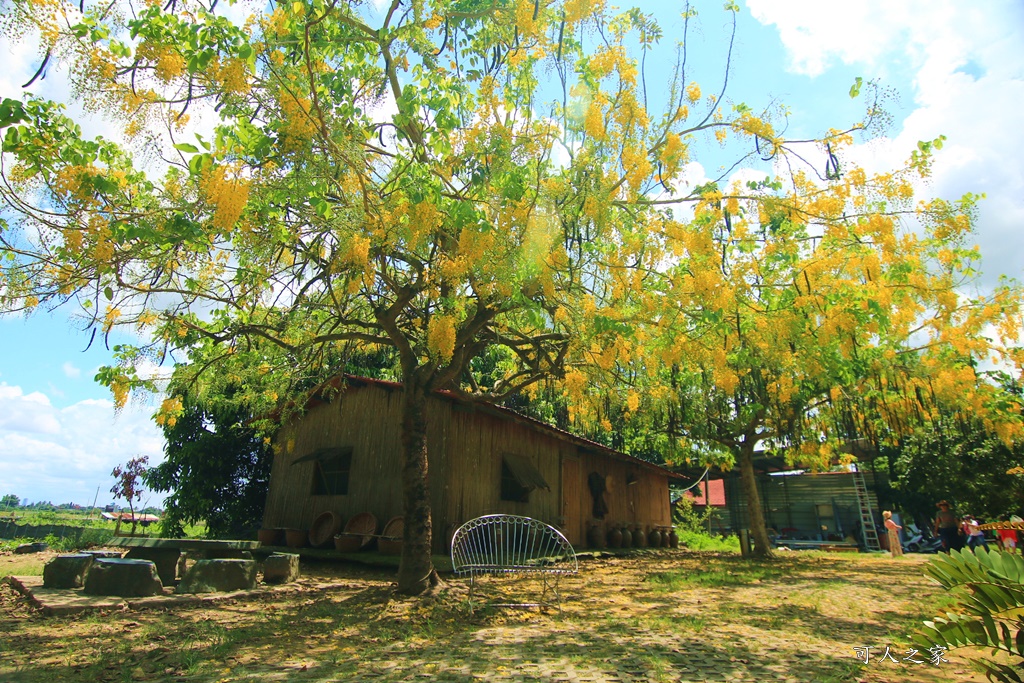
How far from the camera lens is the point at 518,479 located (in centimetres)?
1039

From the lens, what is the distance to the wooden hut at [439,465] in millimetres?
9672

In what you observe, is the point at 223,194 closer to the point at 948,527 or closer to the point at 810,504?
the point at 948,527

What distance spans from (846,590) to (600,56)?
280 inches

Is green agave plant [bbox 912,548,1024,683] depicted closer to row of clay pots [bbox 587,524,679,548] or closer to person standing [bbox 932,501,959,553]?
person standing [bbox 932,501,959,553]

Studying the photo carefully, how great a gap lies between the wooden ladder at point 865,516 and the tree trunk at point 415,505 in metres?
17.7

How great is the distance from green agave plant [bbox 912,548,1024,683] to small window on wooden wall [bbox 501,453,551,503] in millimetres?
7736

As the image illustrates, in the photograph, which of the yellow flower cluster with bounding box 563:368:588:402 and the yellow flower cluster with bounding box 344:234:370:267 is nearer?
the yellow flower cluster with bounding box 344:234:370:267

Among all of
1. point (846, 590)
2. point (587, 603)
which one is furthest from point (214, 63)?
point (846, 590)

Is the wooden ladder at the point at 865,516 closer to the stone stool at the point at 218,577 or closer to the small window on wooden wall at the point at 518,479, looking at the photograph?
the small window on wooden wall at the point at 518,479

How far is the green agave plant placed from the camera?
8.24 ft

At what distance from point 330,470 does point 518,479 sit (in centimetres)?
370

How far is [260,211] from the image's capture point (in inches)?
201

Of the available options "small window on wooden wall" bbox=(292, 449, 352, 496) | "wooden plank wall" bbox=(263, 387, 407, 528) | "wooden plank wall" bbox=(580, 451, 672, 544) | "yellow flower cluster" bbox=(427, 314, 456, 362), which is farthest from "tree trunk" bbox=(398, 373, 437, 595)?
"wooden plank wall" bbox=(580, 451, 672, 544)

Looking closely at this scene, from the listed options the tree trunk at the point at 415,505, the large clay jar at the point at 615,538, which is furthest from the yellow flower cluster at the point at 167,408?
the large clay jar at the point at 615,538
